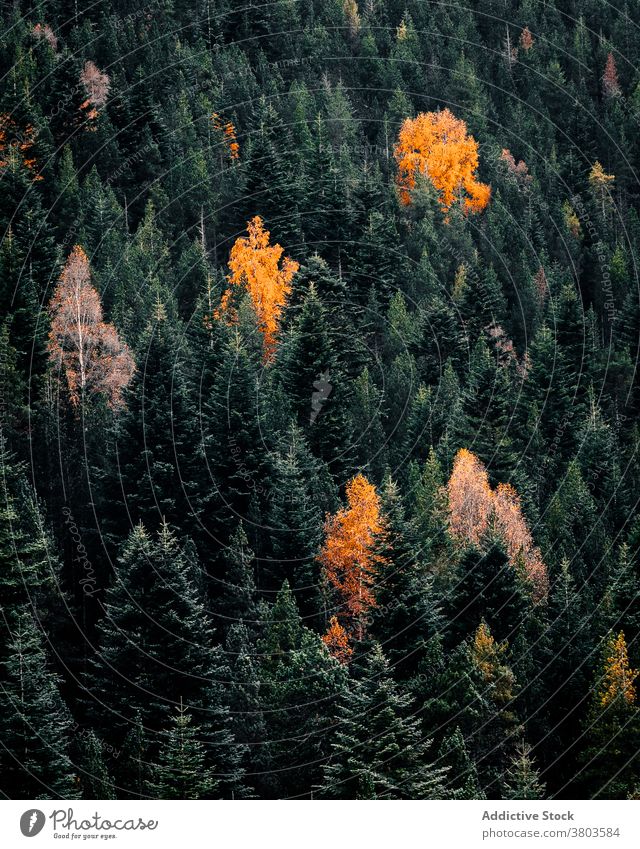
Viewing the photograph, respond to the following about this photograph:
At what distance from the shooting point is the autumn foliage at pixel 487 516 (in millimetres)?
95438

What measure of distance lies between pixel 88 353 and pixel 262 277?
1979cm

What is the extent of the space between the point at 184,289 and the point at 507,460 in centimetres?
2844

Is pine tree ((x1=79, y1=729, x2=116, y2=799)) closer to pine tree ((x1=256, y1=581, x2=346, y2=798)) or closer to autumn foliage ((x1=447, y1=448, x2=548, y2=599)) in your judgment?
pine tree ((x1=256, y1=581, x2=346, y2=798))

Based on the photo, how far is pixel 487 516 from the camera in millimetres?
98562

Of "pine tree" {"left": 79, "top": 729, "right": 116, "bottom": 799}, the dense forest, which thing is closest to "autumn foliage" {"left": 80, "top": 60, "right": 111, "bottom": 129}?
the dense forest

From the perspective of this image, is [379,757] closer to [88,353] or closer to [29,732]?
[29,732]

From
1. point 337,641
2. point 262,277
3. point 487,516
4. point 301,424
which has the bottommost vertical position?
point 337,641

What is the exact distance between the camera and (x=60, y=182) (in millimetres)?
137000

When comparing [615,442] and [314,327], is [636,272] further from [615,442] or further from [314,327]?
[314,327]

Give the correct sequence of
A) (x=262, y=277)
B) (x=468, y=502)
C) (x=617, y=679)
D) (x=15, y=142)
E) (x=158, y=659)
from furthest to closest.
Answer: (x=15, y=142), (x=262, y=277), (x=468, y=502), (x=158, y=659), (x=617, y=679)

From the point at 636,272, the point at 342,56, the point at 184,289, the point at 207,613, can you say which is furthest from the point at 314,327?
the point at 342,56

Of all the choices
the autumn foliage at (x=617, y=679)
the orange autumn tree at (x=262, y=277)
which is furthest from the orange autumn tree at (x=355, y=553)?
the orange autumn tree at (x=262, y=277)

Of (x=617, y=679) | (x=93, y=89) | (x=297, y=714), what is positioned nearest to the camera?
(x=297, y=714)
